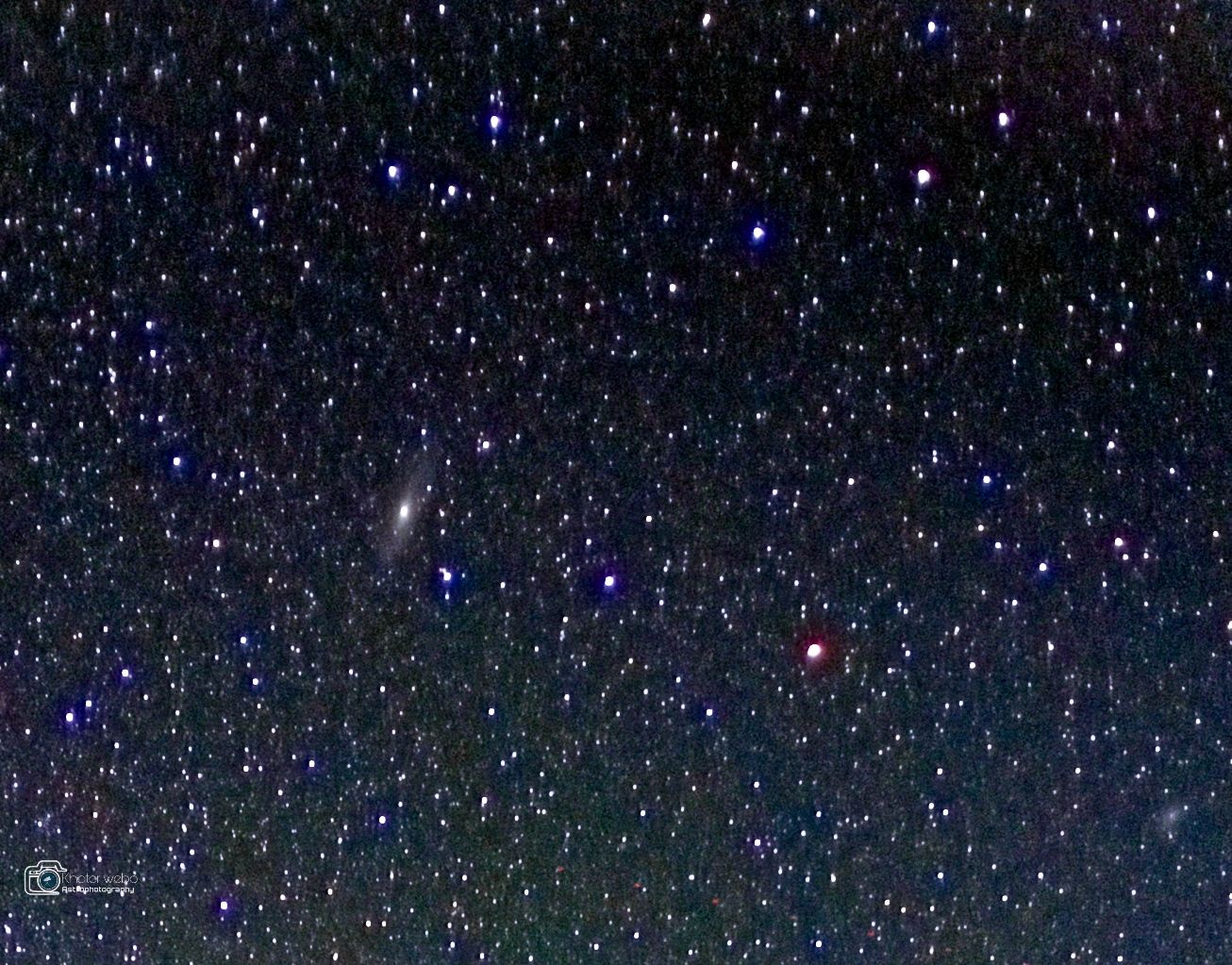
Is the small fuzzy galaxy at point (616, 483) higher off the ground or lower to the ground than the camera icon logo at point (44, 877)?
higher

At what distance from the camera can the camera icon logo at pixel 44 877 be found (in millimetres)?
335

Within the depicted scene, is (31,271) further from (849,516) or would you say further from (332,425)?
(849,516)

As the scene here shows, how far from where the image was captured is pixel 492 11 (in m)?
0.30

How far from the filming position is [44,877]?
335 millimetres

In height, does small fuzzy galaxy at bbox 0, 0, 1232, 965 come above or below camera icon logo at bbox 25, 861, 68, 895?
above

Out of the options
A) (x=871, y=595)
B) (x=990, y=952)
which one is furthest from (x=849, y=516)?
(x=990, y=952)

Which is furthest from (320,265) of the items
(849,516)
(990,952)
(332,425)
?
(990,952)

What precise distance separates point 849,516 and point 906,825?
0.08 m

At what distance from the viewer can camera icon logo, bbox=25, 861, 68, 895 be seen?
33cm

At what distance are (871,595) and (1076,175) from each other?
0.36 feet

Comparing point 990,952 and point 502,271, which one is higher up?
point 502,271

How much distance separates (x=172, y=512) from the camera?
316 millimetres

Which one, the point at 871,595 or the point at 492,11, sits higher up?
the point at 492,11

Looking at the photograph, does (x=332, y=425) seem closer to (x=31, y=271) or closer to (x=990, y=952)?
(x=31, y=271)
